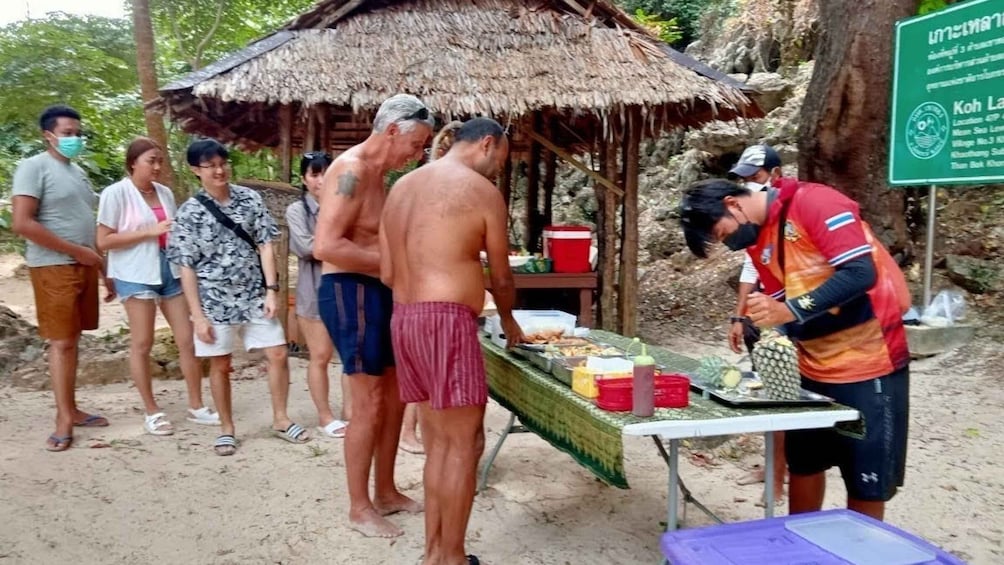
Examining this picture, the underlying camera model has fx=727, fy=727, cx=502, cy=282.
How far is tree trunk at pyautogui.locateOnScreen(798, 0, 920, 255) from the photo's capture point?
6.37m

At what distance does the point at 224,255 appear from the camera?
3939 millimetres

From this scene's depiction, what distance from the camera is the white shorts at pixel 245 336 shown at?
392 cm

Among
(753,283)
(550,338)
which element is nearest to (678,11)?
(753,283)

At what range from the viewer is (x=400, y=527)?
3160 millimetres

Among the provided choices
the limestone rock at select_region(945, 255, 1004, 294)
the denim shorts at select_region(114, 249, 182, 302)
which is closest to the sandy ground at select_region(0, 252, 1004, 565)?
the denim shorts at select_region(114, 249, 182, 302)

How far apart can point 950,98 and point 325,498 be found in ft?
17.5

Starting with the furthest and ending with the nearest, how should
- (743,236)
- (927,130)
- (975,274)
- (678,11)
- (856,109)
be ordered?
(678,11)
(975,274)
(856,109)
(927,130)
(743,236)

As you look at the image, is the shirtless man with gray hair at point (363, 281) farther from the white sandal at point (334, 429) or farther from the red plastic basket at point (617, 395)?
the white sandal at point (334, 429)

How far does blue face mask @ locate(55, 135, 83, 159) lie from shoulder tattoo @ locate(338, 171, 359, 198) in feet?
6.37

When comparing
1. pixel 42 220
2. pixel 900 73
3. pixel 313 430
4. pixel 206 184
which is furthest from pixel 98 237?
pixel 900 73

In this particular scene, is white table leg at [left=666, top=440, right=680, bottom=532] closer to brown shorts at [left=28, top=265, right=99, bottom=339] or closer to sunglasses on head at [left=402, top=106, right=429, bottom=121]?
sunglasses on head at [left=402, top=106, right=429, bottom=121]

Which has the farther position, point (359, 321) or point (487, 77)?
point (487, 77)

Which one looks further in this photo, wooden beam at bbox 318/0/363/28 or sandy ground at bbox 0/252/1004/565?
wooden beam at bbox 318/0/363/28

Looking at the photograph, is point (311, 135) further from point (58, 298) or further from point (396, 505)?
point (396, 505)
